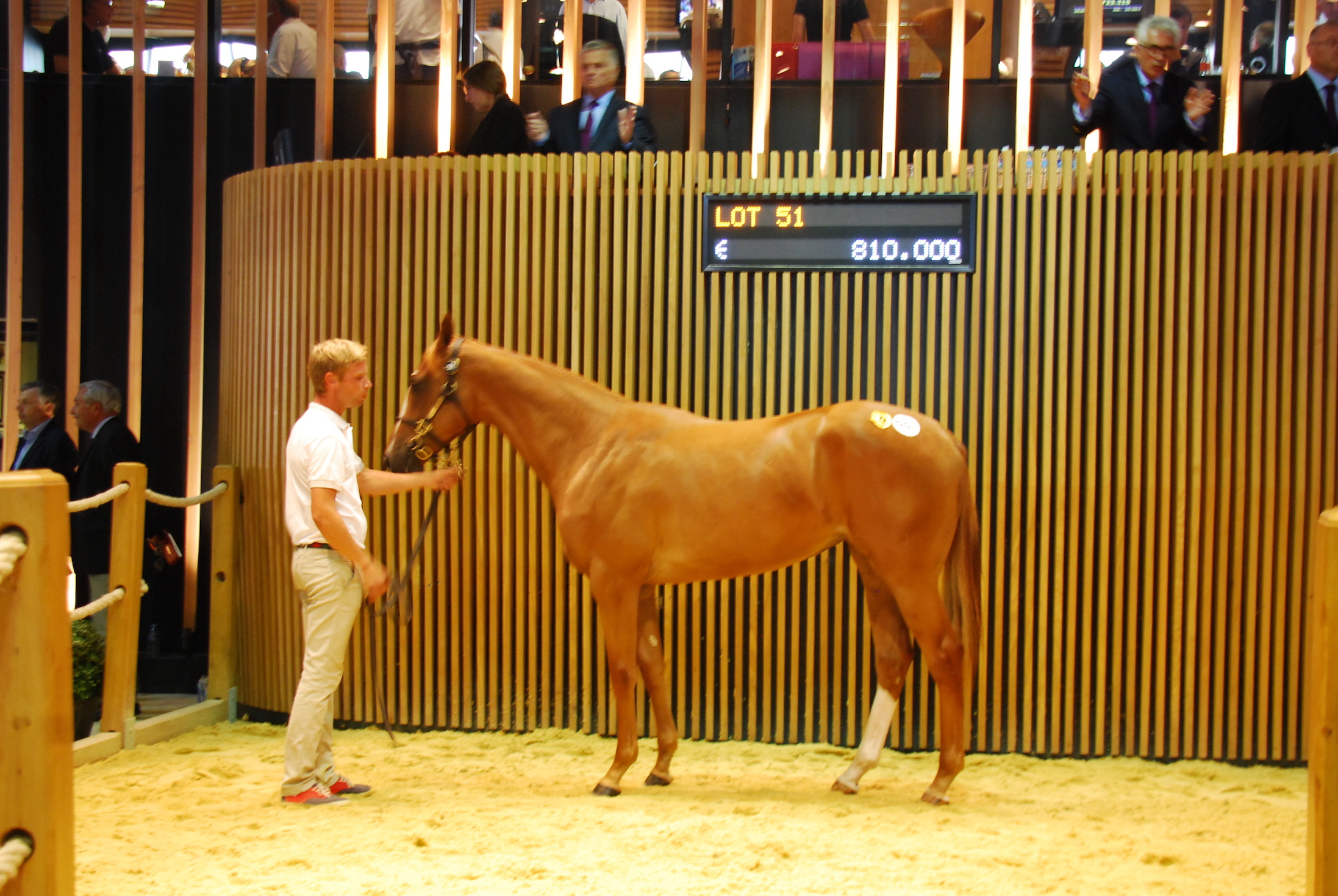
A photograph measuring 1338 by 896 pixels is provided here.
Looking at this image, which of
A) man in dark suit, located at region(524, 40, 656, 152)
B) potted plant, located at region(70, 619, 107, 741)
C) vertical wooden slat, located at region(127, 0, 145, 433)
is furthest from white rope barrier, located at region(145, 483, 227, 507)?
man in dark suit, located at region(524, 40, 656, 152)

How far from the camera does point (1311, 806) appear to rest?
1.96m

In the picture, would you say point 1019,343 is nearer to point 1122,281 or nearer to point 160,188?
point 1122,281

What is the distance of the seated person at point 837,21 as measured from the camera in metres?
5.79

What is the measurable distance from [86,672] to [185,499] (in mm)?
895

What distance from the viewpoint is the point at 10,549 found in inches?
64.1

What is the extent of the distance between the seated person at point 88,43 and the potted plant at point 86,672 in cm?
345

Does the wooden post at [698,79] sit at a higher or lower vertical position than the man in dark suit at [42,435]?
higher

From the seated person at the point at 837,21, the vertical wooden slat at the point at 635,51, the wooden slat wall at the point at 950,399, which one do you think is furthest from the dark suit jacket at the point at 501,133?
the seated person at the point at 837,21

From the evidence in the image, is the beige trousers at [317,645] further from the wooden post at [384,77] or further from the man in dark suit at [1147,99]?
the man in dark suit at [1147,99]

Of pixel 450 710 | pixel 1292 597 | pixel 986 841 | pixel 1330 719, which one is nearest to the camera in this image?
pixel 1330 719

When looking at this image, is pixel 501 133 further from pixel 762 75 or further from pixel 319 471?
pixel 319 471

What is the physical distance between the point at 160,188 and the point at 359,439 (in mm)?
2418

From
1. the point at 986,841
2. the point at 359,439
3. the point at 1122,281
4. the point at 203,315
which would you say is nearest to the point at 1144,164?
the point at 1122,281

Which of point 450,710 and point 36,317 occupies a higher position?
point 36,317
